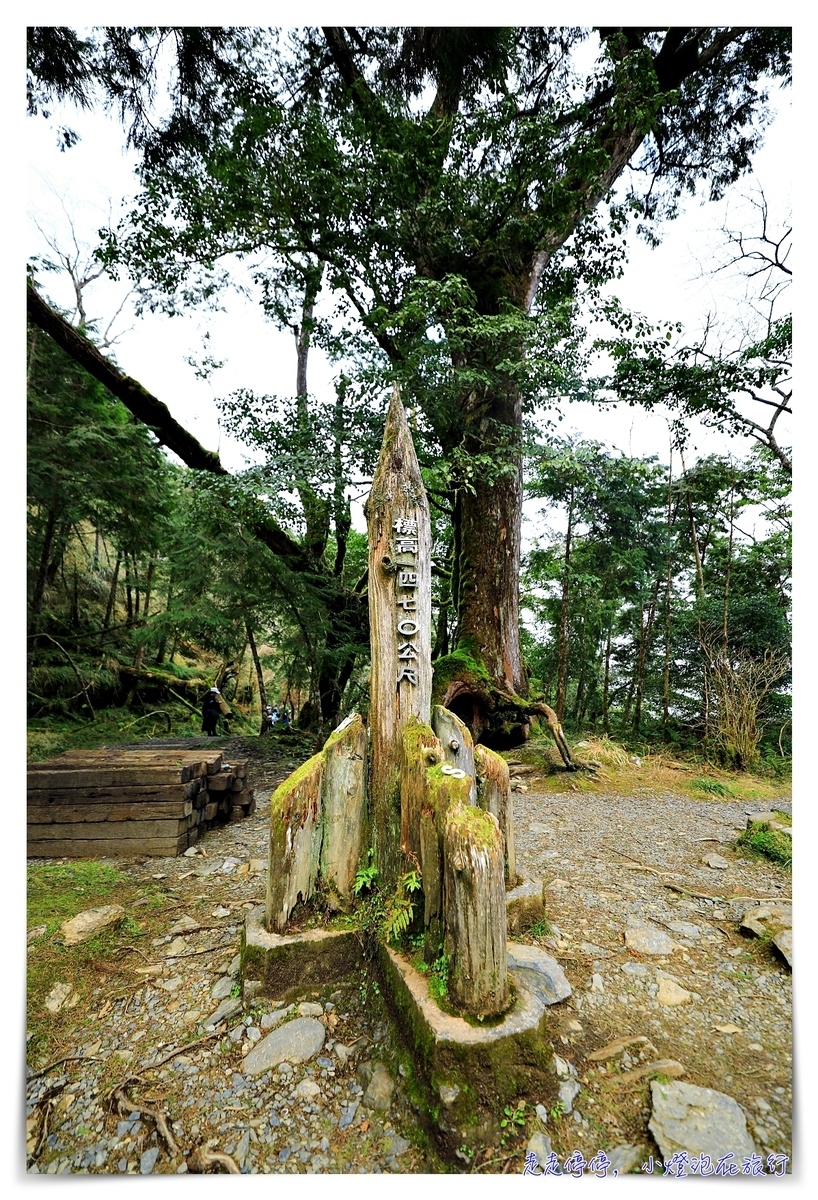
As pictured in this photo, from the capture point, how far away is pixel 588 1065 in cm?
175

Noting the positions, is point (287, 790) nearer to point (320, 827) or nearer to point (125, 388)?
point (320, 827)

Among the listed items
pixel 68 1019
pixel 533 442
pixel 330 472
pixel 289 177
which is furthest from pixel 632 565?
pixel 68 1019

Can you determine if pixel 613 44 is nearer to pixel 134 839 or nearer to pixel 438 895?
pixel 438 895

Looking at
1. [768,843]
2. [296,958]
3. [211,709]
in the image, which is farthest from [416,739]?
[211,709]

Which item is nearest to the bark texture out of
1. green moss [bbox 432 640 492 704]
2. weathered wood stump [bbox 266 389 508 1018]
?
weathered wood stump [bbox 266 389 508 1018]

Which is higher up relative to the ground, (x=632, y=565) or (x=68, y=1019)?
(x=632, y=565)

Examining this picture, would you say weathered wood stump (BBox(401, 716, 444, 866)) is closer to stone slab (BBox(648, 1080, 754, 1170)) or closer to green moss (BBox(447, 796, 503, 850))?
green moss (BBox(447, 796, 503, 850))

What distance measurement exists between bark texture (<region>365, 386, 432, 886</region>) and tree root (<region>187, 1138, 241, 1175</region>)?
1.07 m

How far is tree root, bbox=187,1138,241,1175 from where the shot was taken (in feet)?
5.07

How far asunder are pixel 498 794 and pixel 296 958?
1182 millimetres

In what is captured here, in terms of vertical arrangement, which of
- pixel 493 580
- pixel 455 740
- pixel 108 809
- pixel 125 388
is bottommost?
pixel 108 809

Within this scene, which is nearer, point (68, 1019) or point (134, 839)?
point (68, 1019)

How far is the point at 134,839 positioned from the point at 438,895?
292cm

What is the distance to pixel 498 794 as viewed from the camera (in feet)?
8.30
